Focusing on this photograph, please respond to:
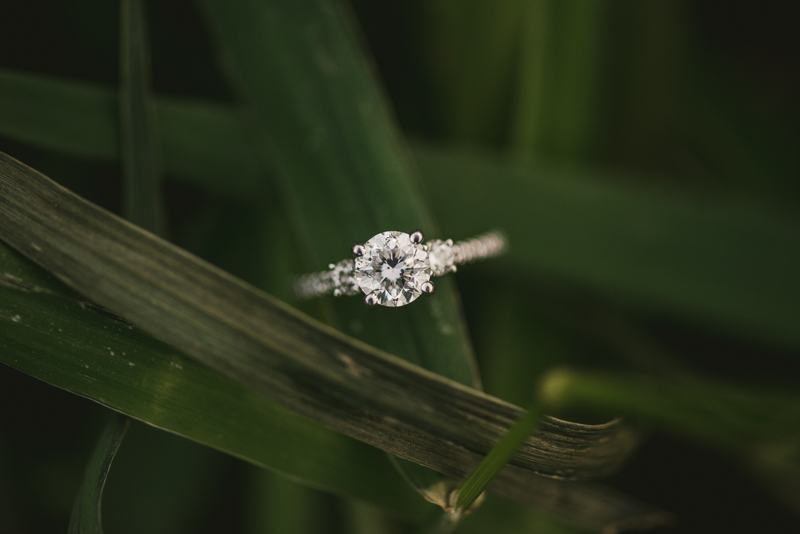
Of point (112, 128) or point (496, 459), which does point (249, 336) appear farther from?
point (112, 128)

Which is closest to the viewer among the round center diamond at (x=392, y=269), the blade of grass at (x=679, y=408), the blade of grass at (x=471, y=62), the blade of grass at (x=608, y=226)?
the blade of grass at (x=679, y=408)

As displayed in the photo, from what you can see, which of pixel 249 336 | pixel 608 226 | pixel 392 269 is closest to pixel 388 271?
pixel 392 269

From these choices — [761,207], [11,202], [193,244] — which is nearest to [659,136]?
[761,207]

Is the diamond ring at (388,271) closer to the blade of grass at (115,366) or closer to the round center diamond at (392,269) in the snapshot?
the round center diamond at (392,269)

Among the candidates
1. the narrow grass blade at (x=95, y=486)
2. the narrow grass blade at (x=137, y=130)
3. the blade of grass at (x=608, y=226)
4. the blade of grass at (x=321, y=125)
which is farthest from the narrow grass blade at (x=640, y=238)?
the narrow grass blade at (x=95, y=486)

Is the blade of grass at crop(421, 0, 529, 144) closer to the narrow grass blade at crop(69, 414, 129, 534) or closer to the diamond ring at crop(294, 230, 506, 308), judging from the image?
the diamond ring at crop(294, 230, 506, 308)

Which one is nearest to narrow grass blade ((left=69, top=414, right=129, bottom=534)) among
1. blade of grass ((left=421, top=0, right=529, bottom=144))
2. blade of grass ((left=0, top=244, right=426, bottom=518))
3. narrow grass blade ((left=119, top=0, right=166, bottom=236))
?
blade of grass ((left=0, top=244, right=426, bottom=518))
